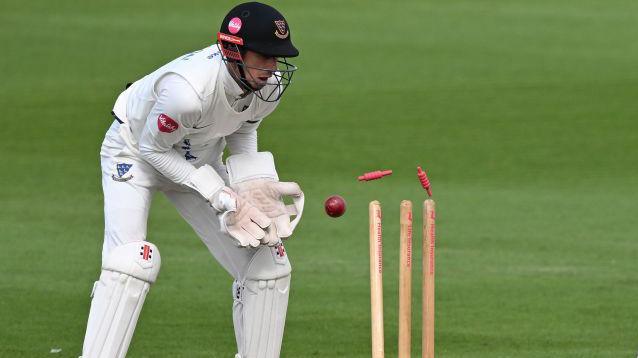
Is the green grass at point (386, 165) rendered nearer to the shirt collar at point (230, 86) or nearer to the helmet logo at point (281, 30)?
the shirt collar at point (230, 86)

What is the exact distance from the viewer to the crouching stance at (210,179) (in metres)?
4.89

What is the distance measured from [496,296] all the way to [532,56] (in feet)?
37.0

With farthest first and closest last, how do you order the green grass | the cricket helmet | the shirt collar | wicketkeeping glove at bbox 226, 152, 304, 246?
the green grass
wicketkeeping glove at bbox 226, 152, 304, 246
the shirt collar
the cricket helmet

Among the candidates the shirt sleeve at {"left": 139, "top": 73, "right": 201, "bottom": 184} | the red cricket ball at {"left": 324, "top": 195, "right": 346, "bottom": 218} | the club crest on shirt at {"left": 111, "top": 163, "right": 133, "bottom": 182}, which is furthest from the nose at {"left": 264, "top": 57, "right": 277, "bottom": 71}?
the club crest on shirt at {"left": 111, "top": 163, "right": 133, "bottom": 182}

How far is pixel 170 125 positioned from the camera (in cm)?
490

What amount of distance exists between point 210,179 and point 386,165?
8.34 meters

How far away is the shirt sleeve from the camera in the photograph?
4.85 metres

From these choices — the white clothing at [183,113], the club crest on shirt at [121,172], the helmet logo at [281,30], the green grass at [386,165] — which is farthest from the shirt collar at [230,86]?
the green grass at [386,165]

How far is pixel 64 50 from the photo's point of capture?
19234mm

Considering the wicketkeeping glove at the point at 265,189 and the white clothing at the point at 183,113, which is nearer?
the white clothing at the point at 183,113

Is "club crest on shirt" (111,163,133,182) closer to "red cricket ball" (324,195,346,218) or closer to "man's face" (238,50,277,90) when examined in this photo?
"man's face" (238,50,277,90)

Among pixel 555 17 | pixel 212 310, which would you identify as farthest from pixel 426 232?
pixel 555 17

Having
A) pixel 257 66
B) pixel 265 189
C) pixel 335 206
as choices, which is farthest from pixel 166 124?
pixel 335 206

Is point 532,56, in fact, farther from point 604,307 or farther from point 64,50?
point 604,307
